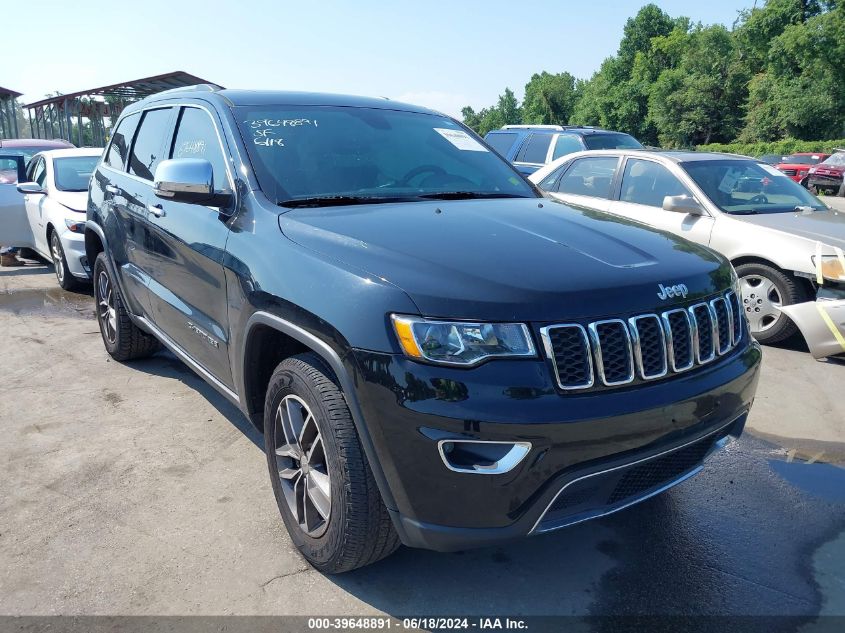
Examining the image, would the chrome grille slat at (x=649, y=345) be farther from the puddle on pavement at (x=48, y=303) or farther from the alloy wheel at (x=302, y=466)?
the puddle on pavement at (x=48, y=303)

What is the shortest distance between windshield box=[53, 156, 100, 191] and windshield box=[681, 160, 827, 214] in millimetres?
6671

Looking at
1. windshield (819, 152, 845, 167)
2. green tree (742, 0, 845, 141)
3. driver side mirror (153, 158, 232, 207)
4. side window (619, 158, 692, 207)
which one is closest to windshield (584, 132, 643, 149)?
side window (619, 158, 692, 207)

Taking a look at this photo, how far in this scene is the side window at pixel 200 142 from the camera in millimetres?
3252

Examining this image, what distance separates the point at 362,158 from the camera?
3.40m

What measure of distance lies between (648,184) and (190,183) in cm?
513

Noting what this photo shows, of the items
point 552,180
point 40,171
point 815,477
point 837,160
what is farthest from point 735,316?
point 837,160

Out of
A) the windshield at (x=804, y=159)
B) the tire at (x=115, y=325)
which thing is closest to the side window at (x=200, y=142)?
the tire at (x=115, y=325)

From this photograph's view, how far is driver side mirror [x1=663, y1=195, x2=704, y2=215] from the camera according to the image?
20.5 ft

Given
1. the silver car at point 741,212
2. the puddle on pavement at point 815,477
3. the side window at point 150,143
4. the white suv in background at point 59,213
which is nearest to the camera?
the puddle on pavement at point 815,477

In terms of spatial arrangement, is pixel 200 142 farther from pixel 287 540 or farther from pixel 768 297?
pixel 768 297

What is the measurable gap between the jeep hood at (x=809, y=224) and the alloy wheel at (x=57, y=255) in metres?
6.89

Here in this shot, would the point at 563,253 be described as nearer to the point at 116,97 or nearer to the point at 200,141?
the point at 200,141

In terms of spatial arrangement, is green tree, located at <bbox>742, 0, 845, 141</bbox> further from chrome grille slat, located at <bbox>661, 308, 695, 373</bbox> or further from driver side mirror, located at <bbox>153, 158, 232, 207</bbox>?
driver side mirror, located at <bbox>153, 158, 232, 207</bbox>

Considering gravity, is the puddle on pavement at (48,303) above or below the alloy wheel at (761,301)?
below
